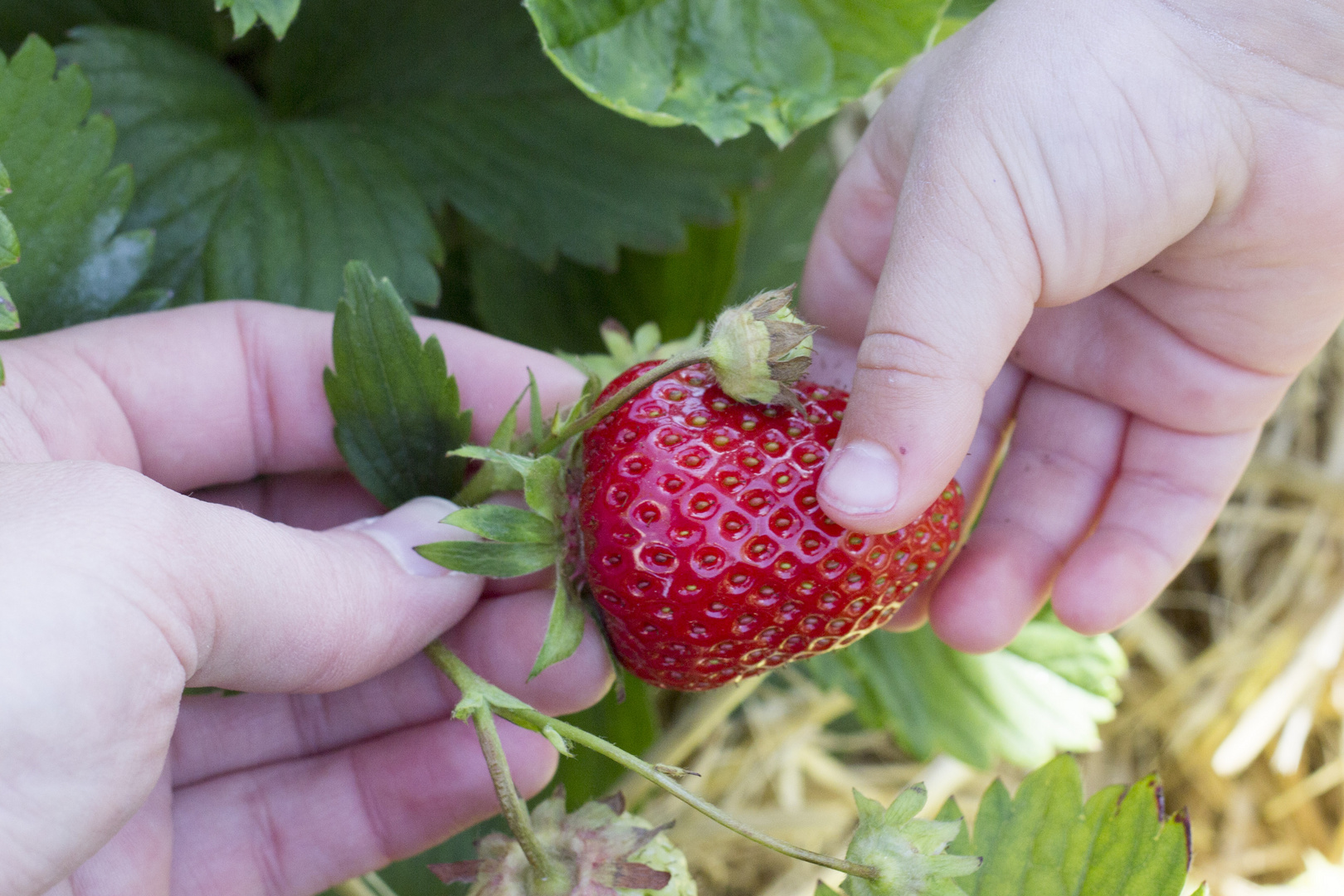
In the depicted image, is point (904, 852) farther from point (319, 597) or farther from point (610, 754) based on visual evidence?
point (319, 597)

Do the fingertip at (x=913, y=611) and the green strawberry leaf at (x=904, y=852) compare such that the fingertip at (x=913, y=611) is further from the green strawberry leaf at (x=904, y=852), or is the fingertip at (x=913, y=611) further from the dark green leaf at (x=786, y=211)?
the dark green leaf at (x=786, y=211)

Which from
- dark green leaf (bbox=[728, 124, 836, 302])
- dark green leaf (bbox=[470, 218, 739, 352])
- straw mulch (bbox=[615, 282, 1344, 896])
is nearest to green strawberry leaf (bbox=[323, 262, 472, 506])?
dark green leaf (bbox=[470, 218, 739, 352])

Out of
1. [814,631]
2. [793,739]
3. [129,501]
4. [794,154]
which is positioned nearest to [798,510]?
[814,631]

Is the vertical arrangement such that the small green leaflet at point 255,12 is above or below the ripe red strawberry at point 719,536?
above

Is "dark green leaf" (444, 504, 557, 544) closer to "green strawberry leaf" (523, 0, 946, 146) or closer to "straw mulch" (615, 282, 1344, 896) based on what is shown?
"green strawberry leaf" (523, 0, 946, 146)

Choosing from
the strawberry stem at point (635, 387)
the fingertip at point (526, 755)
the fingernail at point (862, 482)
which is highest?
the strawberry stem at point (635, 387)

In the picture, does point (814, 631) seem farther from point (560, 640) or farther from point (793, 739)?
point (793, 739)

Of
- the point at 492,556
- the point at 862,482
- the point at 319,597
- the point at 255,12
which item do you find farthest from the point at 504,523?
the point at 255,12

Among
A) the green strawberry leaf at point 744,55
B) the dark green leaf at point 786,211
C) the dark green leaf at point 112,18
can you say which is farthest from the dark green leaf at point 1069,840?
the dark green leaf at point 112,18
